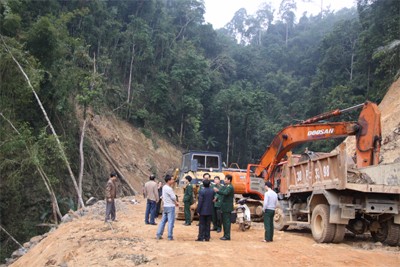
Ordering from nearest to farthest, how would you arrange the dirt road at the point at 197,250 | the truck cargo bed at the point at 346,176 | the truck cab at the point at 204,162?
the dirt road at the point at 197,250 < the truck cargo bed at the point at 346,176 < the truck cab at the point at 204,162

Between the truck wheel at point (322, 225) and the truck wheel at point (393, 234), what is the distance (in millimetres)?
1273

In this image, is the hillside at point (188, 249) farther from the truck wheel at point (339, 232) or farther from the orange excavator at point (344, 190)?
the orange excavator at point (344, 190)

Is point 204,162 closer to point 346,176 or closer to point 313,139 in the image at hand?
point 313,139

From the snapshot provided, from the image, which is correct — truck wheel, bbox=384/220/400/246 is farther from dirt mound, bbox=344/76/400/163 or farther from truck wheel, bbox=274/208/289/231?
dirt mound, bbox=344/76/400/163

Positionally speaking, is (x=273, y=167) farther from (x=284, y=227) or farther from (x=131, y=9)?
(x=131, y=9)

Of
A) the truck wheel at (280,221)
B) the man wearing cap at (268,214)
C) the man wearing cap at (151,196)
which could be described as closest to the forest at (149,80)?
the man wearing cap at (151,196)

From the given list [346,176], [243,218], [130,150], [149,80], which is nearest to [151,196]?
[243,218]

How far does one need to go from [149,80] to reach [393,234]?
34488mm

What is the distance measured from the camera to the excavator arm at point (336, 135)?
1086cm

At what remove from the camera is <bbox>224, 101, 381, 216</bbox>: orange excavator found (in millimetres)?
10898

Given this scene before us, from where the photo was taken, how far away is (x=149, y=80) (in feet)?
137

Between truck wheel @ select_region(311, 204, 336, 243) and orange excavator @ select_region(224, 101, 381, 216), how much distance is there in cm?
191

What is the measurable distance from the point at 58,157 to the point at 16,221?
4.18m

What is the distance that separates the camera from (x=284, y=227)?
12562 mm
